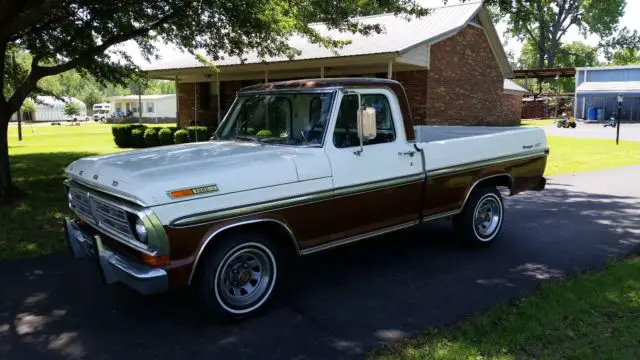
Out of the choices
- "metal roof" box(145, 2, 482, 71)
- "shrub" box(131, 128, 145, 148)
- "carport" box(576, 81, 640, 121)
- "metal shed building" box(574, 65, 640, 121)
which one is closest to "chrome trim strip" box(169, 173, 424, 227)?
"metal roof" box(145, 2, 482, 71)

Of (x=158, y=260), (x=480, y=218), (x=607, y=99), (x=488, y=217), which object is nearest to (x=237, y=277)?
(x=158, y=260)

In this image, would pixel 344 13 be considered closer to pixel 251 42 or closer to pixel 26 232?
pixel 251 42

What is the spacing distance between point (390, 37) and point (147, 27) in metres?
10.7

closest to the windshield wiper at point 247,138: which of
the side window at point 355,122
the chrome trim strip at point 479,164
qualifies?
the side window at point 355,122

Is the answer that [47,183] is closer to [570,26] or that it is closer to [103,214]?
[103,214]

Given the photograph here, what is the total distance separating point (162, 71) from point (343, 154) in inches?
813

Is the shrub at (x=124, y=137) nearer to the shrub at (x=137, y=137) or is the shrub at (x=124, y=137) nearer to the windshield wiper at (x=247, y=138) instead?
the shrub at (x=137, y=137)

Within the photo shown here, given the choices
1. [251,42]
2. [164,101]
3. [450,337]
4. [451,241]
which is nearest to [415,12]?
[251,42]

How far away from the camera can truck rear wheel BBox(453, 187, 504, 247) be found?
243 inches

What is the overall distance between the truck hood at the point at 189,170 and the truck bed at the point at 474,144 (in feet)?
5.12

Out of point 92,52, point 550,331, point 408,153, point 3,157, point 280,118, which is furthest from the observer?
point 92,52

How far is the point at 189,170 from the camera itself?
405 centimetres

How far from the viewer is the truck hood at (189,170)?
3844 millimetres

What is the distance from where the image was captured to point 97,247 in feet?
13.5
